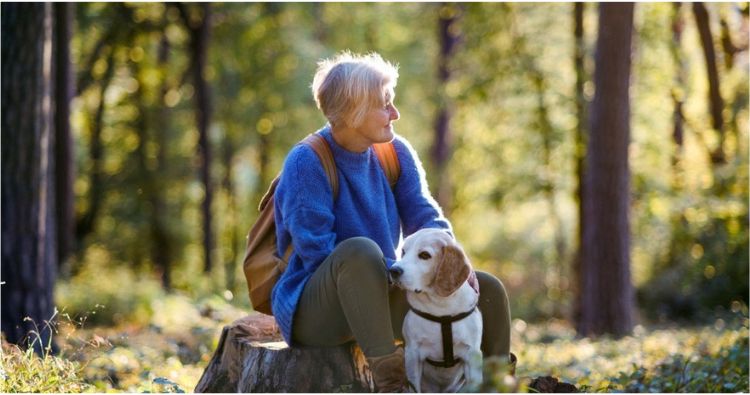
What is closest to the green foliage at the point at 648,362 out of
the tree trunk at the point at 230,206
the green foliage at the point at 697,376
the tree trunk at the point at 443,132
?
the green foliage at the point at 697,376

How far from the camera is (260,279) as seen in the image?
5.14 metres

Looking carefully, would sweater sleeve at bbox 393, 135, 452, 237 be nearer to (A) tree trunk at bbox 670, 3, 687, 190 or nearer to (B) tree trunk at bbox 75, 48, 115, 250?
(A) tree trunk at bbox 670, 3, 687, 190

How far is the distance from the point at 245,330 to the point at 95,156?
2042cm

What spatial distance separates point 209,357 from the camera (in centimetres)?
801

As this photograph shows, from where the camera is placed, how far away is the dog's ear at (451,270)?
443 centimetres

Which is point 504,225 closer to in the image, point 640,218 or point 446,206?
point 446,206

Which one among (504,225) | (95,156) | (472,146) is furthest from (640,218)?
(95,156)

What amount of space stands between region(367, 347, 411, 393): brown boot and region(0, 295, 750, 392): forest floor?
0.62 meters

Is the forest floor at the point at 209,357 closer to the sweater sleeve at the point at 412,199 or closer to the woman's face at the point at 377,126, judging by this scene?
the sweater sleeve at the point at 412,199

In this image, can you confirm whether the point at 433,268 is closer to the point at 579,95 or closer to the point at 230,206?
the point at 579,95

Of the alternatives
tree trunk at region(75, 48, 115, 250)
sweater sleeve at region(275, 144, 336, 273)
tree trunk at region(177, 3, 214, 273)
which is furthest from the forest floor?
tree trunk at region(75, 48, 115, 250)

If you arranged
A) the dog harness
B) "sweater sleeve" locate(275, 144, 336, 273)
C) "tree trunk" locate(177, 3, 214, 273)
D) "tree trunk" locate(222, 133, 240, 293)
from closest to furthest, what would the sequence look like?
the dog harness, "sweater sleeve" locate(275, 144, 336, 273), "tree trunk" locate(177, 3, 214, 273), "tree trunk" locate(222, 133, 240, 293)

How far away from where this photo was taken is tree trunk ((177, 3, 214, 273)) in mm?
18672

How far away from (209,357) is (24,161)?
220 cm
